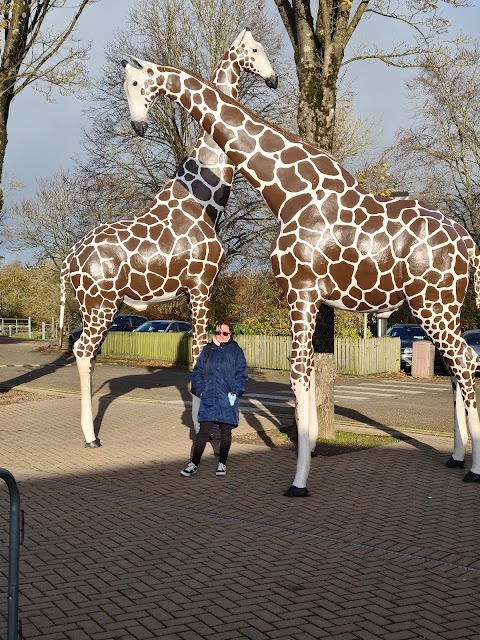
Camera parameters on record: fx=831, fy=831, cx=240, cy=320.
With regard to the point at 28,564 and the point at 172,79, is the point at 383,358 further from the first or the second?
the point at 28,564

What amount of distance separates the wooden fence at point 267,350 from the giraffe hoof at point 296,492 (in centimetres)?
1651

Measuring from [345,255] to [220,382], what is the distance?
2052 mm

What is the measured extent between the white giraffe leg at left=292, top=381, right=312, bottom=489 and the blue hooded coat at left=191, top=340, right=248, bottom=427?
77 centimetres

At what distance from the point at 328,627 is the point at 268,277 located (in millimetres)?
24422

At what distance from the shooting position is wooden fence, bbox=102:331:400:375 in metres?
25.3

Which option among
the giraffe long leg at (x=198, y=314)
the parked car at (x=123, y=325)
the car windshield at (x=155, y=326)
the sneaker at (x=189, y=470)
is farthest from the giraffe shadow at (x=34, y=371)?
the sneaker at (x=189, y=470)

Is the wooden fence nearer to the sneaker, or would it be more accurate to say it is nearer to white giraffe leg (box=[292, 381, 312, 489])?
the sneaker

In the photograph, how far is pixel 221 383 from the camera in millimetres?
9648

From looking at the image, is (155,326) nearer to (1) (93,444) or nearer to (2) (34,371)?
(2) (34,371)

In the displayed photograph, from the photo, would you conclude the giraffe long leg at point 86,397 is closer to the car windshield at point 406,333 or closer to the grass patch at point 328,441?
the grass patch at point 328,441

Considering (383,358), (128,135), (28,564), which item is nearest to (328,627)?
(28,564)

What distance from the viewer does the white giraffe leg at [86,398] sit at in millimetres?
11828

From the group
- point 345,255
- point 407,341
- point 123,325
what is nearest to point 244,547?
point 345,255

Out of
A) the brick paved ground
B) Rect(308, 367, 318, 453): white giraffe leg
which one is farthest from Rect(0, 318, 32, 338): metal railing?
Rect(308, 367, 318, 453): white giraffe leg
